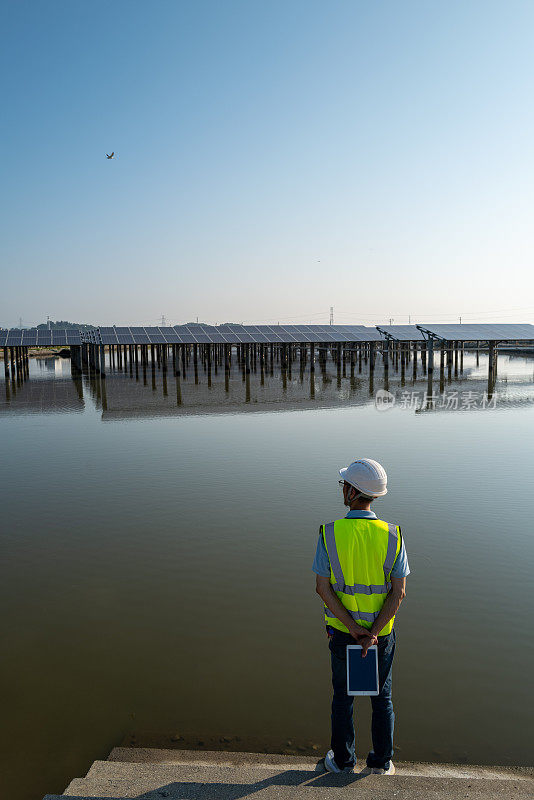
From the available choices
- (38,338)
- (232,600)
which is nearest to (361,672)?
(232,600)

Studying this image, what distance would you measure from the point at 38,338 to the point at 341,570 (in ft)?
142

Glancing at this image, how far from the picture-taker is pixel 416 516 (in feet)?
28.6

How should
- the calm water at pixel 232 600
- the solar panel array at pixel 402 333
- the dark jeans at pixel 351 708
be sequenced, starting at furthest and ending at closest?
the solar panel array at pixel 402 333
the calm water at pixel 232 600
the dark jeans at pixel 351 708

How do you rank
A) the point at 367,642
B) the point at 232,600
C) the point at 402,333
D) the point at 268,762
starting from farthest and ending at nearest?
the point at 402,333 → the point at 232,600 → the point at 268,762 → the point at 367,642

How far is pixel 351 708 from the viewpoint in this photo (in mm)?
3248

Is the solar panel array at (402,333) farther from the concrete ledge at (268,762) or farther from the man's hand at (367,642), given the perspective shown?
the man's hand at (367,642)

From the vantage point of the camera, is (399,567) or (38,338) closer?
(399,567)

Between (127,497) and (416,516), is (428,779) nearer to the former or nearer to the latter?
(416,516)

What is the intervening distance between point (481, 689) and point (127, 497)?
23.1 ft

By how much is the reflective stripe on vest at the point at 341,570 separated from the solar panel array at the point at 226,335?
35148 mm

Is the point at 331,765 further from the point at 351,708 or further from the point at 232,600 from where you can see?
the point at 232,600

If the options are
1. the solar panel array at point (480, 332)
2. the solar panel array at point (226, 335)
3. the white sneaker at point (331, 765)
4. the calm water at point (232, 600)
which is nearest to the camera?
the white sneaker at point (331, 765)

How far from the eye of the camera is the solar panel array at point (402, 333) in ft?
147

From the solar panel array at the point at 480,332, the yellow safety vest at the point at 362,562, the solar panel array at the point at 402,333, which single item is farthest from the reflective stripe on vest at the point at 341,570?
the solar panel array at the point at 402,333
